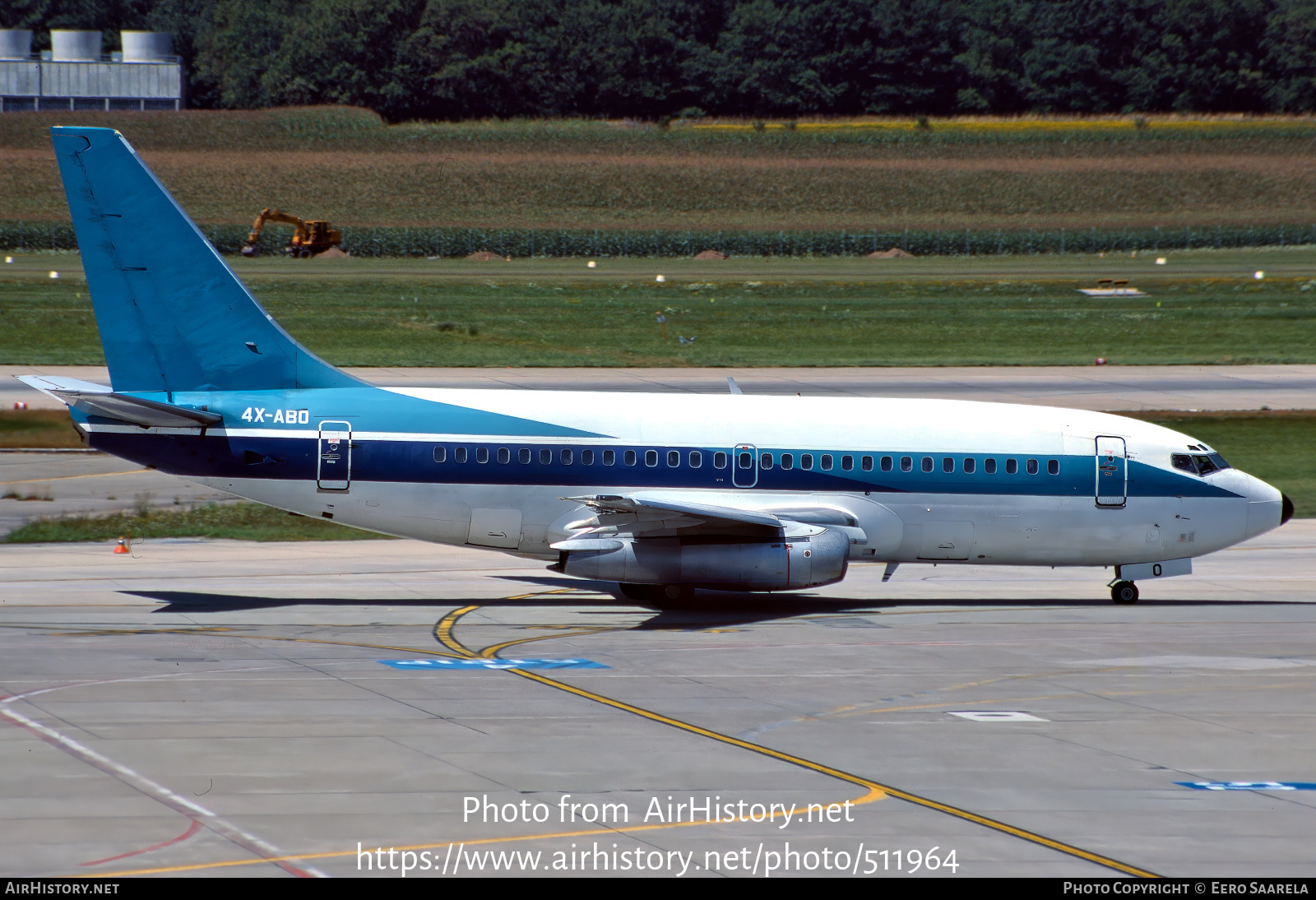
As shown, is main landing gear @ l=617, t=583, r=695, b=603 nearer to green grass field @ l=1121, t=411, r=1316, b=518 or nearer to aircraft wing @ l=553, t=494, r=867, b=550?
aircraft wing @ l=553, t=494, r=867, b=550

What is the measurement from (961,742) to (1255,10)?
575ft

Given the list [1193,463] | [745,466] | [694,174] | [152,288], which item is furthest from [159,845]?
[694,174]

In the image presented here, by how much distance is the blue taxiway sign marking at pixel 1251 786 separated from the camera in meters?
17.7

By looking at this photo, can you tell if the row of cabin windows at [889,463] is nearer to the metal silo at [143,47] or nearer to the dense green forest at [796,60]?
the dense green forest at [796,60]

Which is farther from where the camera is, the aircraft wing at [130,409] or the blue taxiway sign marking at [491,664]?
the aircraft wing at [130,409]

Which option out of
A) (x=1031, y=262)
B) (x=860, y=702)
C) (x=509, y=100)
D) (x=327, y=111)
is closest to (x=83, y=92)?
Answer: (x=327, y=111)

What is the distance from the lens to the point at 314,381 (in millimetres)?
29219

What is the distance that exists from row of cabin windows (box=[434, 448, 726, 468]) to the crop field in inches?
4155

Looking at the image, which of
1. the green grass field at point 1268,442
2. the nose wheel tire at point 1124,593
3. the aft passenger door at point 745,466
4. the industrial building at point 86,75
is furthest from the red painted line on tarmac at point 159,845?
the industrial building at point 86,75

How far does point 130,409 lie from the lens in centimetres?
2739

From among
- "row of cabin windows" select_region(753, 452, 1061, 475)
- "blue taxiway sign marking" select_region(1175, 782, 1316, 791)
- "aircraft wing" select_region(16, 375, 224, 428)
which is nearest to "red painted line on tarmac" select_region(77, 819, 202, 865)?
"blue taxiway sign marking" select_region(1175, 782, 1316, 791)

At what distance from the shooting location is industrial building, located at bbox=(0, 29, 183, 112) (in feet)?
562

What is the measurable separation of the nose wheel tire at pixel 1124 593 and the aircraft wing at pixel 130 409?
18048 millimetres
